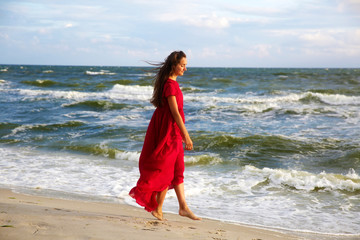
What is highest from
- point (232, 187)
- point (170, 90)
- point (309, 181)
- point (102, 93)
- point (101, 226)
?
point (170, 90)

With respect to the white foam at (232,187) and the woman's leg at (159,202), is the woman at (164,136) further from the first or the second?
the white foam at (232,187)

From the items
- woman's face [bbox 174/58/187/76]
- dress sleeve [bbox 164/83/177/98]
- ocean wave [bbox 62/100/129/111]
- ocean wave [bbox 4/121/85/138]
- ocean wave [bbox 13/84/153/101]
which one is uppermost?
woman's face [bbox 174/58/187/76]

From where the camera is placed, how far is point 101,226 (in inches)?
130

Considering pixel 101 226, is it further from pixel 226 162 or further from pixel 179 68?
pixel 226 162

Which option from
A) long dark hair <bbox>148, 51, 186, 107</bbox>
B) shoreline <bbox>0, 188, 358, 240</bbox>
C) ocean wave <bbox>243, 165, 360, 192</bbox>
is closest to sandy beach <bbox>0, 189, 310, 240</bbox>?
shoreline <bbox>0, 188, 358, 240</bbox>

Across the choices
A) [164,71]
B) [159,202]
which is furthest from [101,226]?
[164,71]

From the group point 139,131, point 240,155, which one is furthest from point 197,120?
point 240,155

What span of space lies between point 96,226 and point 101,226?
43mm

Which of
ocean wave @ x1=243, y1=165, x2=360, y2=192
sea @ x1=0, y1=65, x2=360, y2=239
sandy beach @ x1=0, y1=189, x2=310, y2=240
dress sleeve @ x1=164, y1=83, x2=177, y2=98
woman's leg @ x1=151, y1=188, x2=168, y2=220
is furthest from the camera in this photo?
ocean wave @ x1=243, y1=165, x2=360, y2=192

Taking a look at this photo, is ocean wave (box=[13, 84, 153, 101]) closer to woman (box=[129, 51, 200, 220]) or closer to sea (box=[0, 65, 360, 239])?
sea (box=[0, 65, 360, 239])

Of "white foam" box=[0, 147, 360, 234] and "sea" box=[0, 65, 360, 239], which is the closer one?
"white foam" box=[0, 147, 360, 234]

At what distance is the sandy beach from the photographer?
3027 mm

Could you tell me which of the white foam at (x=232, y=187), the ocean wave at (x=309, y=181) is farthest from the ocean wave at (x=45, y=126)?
the ocean wave at (x=309, y=181)

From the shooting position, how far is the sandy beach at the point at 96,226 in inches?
119
